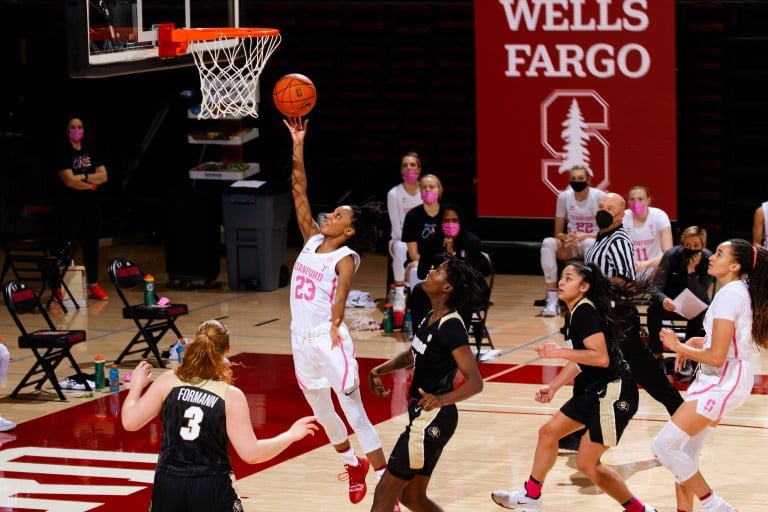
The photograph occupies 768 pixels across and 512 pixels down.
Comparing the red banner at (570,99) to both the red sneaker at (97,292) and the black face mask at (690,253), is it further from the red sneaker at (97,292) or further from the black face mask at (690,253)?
the red sneaker at (97,292)

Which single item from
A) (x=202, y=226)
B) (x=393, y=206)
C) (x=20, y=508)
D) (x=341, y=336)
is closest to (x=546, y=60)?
(x=393, y=206)

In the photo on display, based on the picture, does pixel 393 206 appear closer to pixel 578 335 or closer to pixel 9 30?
pixel 578 335

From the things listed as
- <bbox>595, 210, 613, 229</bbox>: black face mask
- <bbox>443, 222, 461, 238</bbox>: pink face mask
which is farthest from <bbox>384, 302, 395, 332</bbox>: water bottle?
<bbox>595, 210, 613, 229</bbox>: black face mask

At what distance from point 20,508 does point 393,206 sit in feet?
21.6

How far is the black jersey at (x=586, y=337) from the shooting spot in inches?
281

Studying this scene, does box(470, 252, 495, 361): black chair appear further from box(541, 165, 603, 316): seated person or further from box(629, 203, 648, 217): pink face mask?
box(629, 203, 648, 217): pink face mask

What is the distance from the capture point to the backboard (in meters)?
9.69

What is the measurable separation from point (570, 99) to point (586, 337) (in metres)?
8.47

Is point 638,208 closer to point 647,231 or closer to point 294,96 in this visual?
point 647,231

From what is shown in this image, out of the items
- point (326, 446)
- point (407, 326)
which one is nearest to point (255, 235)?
point (407, 326)

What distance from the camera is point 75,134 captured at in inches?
587

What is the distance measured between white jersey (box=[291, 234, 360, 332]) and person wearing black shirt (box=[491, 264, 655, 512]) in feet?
4.69

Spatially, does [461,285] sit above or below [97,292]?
Answer: above

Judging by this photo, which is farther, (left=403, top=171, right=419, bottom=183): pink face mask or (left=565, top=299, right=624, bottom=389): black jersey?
(left=403, top=171, right=419, bottom=183): pink face mask
